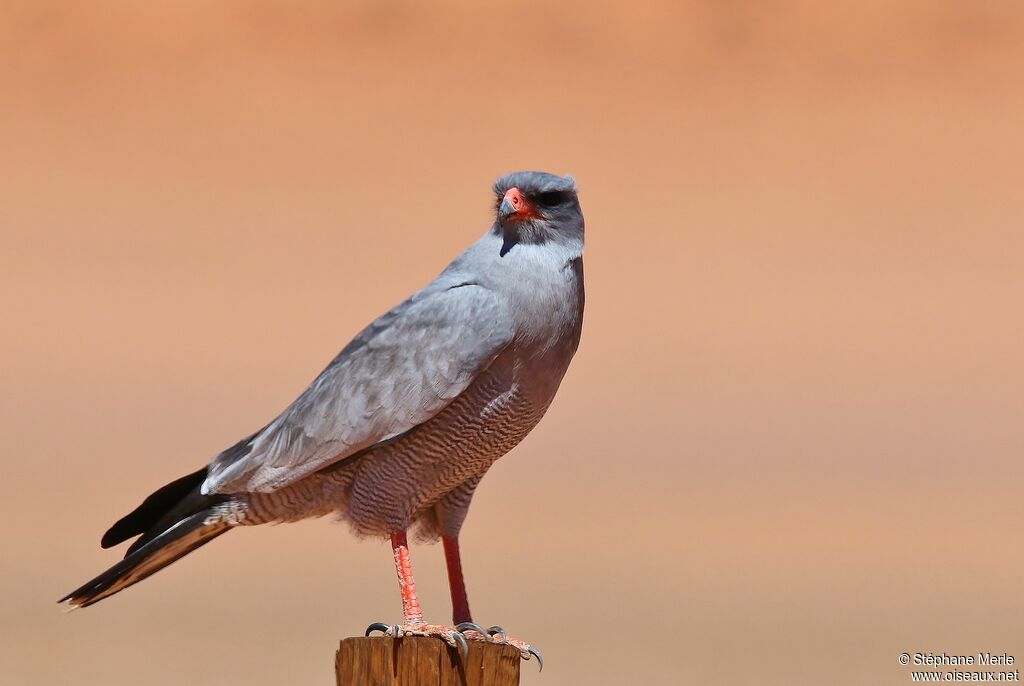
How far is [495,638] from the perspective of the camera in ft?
17.0

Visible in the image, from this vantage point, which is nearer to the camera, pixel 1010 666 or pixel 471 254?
pixel 471 254

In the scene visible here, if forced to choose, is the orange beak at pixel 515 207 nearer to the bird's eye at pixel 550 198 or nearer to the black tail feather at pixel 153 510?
the bird's eye at pixel 550 198

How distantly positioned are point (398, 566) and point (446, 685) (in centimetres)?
56

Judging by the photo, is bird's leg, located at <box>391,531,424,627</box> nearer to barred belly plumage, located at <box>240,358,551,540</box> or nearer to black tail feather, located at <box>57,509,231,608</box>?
barred belly plumage, located at <box>240,358,551,540</box>

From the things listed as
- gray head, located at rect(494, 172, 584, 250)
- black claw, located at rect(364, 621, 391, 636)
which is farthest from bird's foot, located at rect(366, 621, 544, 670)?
gray head, located at rect(494, 172, 584, 250)

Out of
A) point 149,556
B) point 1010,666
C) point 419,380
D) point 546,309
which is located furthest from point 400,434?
point 1010,666

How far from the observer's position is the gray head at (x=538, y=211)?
530cm

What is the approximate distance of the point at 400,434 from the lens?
5.25 metres

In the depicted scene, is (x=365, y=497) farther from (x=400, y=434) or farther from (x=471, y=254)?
(x=471, y=254)

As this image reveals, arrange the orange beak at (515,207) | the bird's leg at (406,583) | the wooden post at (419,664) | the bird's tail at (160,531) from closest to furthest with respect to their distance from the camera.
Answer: the wooden post at (419,664), the bird's leg at (406,583), the orange beak at (515,207), the bird's tail at (160,531)

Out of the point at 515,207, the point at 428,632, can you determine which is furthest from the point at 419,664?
the point at 515,207

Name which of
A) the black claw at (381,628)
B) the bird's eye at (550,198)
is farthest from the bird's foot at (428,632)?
the bird's eye at (550,198)

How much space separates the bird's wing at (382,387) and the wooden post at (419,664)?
30.2 inches

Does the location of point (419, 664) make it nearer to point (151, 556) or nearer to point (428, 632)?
point (428, 632)
